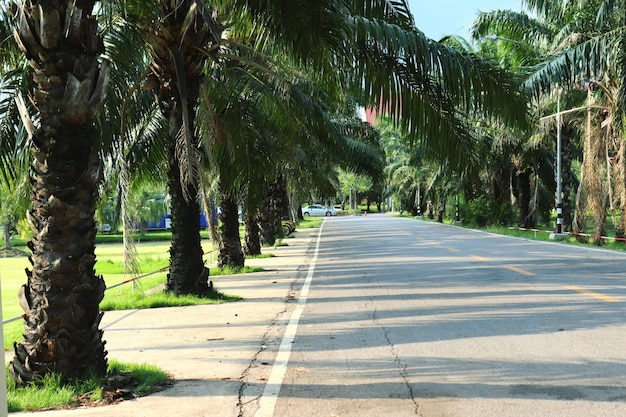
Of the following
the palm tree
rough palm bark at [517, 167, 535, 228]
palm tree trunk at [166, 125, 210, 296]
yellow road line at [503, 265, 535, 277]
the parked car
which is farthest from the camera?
the parked car

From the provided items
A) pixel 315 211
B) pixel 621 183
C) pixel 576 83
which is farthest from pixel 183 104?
pixel 315 211

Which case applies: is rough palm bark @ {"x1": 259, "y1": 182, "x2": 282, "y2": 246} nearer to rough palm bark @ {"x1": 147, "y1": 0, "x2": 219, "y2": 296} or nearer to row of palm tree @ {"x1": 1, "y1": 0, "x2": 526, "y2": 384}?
row of palm tree @ {"x1": 1, "y1": 0, "x2": 526, "y2": 384}

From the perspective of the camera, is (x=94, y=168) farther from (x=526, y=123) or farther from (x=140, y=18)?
(x=526, y=123)

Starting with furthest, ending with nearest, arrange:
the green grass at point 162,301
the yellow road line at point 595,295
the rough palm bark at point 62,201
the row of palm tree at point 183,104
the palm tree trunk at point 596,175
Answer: the palm tree trunk at point 596,175
the green grass at point 162,301
the yellow road line at point 595,295
the row of palm tree at point 183,104
the rough palm bark at point 62,201

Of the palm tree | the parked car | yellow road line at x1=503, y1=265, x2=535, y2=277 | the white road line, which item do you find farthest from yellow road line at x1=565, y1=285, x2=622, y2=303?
the parked car

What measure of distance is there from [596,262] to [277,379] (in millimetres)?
13797

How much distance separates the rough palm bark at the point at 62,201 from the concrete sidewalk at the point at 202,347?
30.7 inches

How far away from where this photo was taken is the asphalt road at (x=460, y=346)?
5.78 m

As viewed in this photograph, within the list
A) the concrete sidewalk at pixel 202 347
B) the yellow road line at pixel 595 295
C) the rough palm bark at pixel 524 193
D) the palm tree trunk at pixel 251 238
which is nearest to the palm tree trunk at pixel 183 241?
the concrete sidewalk at pixel 202 347

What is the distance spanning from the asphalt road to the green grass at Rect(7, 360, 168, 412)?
1229 mm

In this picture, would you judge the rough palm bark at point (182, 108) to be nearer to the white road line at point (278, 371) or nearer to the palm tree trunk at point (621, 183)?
the white road line at point (278, 371)

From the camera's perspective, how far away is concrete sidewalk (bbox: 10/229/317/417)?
5.77 m

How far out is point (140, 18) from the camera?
1112 cm

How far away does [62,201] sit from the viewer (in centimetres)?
638
